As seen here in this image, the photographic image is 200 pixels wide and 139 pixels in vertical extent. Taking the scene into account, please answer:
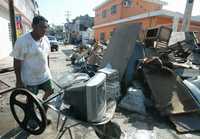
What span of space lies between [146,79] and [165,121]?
1046 millimetres

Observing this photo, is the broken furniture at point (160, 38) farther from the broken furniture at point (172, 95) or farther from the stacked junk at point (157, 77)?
the broken furniture at point (172, 95)

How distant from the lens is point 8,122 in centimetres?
358

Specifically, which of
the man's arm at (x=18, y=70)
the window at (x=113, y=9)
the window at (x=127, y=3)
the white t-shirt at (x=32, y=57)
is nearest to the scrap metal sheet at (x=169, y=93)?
the white t-shirt at (x=32, y=57)

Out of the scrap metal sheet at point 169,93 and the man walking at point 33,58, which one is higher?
the man walking at point 33,58

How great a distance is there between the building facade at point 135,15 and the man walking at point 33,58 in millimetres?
10620

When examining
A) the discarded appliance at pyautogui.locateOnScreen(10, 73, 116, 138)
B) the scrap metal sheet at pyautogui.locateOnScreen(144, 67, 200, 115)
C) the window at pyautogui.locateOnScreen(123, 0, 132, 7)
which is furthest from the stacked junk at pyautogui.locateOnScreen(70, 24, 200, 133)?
the window at pyautogui.locateOnScreen(123, 0, 132, 7)

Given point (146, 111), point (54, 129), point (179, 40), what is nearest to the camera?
point (54, 129)

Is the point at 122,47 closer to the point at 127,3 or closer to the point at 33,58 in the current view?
the point at 33,58

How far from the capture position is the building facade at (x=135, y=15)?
14523 millimetres

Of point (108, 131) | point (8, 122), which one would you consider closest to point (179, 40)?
point (108, 131)

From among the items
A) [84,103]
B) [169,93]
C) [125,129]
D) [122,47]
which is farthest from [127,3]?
[84,103]

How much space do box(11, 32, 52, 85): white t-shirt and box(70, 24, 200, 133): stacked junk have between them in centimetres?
112

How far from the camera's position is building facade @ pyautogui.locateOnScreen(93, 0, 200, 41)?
1452 cm

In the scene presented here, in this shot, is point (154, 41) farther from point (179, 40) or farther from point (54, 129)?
point (54, 129)
